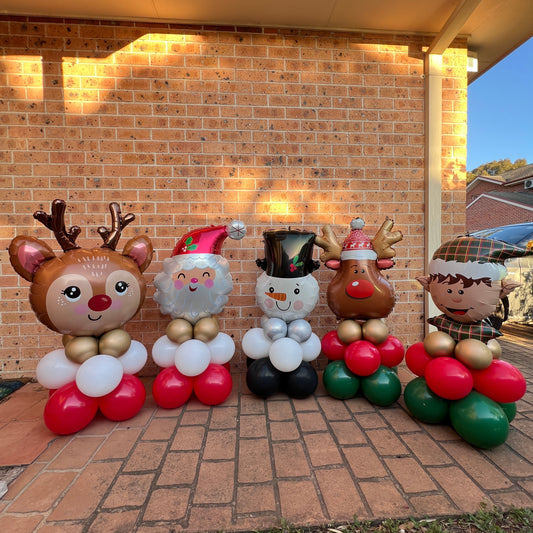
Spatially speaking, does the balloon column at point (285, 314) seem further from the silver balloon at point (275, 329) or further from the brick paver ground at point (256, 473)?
the brick paver ground at point (256, 473)

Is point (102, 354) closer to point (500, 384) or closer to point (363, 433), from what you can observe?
point (363, 433)

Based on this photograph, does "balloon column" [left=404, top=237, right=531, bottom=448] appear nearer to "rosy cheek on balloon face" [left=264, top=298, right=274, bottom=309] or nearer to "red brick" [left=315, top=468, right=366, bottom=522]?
"red brick" [left=315, top=468, right=366, bottom=522]

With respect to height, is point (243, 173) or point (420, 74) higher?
point (420, 74)

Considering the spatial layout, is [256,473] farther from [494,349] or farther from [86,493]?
[494,349]

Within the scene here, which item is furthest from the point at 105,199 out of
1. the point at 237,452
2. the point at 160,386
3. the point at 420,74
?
the point at 420,74

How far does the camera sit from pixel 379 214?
10.4ft

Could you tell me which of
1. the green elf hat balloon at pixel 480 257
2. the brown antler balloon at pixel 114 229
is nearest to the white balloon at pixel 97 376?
the brown antler balloon at pixel 114 229

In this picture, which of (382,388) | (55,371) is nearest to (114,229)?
(55,371)

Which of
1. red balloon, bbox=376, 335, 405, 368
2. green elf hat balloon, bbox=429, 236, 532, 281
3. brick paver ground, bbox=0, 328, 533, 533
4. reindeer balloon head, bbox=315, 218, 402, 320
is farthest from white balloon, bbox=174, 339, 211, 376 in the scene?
green elf hat balloon, bbox=429, 236, 532, 281

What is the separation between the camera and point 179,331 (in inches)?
93.4

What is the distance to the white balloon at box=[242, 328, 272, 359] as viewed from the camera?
8.07 feet

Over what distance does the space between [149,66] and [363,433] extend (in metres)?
3.62

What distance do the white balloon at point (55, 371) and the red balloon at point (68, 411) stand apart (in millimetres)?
53

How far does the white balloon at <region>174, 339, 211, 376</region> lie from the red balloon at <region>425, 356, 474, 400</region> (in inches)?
61.2
